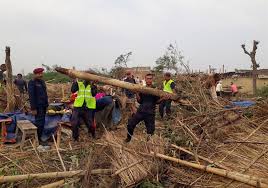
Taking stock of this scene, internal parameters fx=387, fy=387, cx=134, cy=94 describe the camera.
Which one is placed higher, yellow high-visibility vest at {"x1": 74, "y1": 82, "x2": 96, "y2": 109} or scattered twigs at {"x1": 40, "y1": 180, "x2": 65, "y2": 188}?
yellow high-visibility vest at {"x1": 74, "y1": 82, "x2": 96, "y2": 109}

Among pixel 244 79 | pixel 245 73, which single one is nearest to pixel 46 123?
pixel 244 79

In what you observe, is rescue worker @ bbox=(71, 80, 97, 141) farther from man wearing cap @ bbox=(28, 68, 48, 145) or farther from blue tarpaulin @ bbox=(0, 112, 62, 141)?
blue tarpaulin @ bbox=(0, 112, 62, 141)

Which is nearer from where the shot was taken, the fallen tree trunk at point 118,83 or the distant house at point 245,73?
the fallen tree trunk at point 118,83

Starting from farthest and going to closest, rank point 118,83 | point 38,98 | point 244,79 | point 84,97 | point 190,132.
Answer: point 244,79, point 38,98, point 84,97, point 118,83, point 190,132

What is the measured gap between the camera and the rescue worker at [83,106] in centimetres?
771

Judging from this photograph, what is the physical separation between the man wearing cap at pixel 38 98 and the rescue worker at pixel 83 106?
69 centimetres

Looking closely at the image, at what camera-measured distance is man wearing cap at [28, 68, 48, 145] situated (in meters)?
7.86

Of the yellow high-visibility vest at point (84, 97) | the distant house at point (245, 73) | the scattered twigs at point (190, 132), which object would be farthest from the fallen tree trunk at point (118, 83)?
the distant house at point (245, 73)

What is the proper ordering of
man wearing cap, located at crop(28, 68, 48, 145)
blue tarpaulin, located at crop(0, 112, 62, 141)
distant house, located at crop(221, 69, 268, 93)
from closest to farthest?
man wearing cap, located at crop(28, 68, 48, 145) < blue tarpaulin, located at crop(0, 112, 62, 141) < distant house, located at crop(221, 69, 268, 93)

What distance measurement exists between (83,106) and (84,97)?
0.61ft

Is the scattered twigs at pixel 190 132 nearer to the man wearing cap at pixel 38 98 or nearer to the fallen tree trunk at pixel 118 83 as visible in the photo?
the fallen tree trunk at pixel 118 83

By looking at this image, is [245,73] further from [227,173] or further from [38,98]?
[227,173]

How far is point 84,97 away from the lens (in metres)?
7.79

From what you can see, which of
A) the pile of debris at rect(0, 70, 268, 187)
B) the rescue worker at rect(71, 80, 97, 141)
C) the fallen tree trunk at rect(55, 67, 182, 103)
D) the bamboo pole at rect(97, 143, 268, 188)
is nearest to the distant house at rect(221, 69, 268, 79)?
the rescue worker at rect(71, 80, 97, 141)
